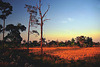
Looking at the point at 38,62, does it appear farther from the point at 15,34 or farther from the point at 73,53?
the point at 15,34

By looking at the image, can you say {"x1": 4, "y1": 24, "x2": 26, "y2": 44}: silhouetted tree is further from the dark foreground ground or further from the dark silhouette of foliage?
the dark silhouette of foliage

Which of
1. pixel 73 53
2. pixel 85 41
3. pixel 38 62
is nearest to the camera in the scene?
pixel 38 62

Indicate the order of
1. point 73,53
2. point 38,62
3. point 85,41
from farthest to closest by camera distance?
point 85,41
point 73,53
point 38,62

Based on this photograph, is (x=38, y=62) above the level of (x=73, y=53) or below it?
above

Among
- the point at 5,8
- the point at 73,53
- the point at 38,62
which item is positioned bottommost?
the point at 73,53

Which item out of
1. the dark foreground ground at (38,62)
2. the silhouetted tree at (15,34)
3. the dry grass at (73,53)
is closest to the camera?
the dark foreground ground at (38,62)

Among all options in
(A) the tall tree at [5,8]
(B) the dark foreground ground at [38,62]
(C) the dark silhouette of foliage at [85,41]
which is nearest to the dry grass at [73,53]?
(B) the dark foreground ground at [38,62]

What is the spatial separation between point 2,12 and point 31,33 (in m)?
7.96

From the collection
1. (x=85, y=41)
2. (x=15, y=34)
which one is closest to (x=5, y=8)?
(x=15, y=34)

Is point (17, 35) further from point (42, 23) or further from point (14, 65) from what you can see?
point (14, 65)

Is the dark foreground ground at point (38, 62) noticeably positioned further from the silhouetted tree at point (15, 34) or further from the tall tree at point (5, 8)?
the silhouetted tree at point (15, 34)

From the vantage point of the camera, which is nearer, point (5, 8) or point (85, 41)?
point (5, 8)

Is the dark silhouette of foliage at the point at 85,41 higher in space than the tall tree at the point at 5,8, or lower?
lower

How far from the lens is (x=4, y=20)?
18203mm
